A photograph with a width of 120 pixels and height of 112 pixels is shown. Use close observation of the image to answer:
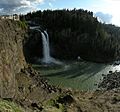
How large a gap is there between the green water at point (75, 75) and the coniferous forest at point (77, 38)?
16245 millimetres

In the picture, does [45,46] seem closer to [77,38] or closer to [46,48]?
[46,48]

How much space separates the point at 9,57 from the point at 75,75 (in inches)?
1094

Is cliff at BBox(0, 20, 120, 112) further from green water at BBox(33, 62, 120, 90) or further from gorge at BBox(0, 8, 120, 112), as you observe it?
green water at BBox(33, 62, 120, 90)

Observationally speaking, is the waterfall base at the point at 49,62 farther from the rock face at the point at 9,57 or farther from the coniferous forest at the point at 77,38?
the rock face at the point at 9,57

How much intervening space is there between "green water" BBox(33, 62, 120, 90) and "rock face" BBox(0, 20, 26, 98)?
12.2 metres

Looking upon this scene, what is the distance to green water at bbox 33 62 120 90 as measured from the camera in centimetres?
5337

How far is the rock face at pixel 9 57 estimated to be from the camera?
3117 centimetres

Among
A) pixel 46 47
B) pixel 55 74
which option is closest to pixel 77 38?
pixel 46 47

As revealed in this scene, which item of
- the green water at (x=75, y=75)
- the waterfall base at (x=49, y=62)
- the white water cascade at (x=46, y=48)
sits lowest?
the green water at (x=75, y=75)

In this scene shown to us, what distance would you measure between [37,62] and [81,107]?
4919 centimetres

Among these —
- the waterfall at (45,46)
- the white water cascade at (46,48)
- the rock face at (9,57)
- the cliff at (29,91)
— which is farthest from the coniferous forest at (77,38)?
the cliff at (29,91)

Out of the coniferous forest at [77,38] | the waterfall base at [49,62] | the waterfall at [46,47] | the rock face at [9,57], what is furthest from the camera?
the coniferous forest at [77,38]

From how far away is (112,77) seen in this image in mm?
60406

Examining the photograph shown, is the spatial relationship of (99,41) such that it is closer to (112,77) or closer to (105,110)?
(112,77)
